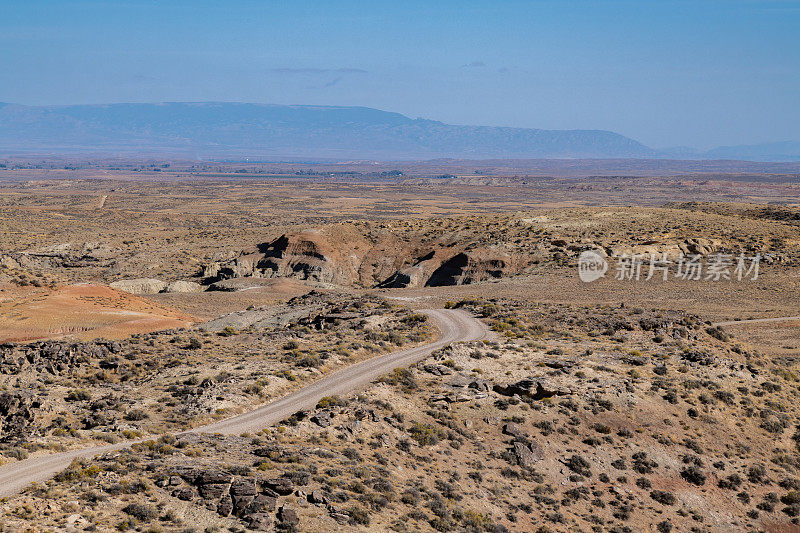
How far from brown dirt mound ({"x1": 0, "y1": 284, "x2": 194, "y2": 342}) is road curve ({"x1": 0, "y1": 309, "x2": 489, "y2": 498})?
658 inches

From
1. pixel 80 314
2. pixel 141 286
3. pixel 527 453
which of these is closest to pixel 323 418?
pixel 527 453

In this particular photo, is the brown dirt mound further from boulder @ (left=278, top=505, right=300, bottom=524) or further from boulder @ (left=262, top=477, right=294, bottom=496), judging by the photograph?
boulder @ (left=278, top=505, right=300, bottom=524)

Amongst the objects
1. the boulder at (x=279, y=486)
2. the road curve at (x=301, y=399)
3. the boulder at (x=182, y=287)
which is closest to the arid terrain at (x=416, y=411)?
the boulder at (x=279, y=486)

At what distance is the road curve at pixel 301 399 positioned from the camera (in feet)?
60.7

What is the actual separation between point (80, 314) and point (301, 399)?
986 inches

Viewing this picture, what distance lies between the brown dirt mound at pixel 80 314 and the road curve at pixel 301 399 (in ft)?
54.8

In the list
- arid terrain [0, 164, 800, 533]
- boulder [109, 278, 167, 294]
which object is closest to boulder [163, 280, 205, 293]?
boulder [109, 278, 167, 294]

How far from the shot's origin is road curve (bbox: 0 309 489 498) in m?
18.5

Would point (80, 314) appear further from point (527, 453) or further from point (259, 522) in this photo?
point (259, 522)

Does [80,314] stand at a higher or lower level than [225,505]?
lower

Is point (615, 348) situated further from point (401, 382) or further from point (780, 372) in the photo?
point (401, 382)

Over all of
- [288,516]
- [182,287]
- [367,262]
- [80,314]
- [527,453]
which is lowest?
[182,287]

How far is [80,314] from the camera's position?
146 feet

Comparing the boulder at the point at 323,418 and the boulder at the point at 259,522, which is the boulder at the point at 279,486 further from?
A: the boulder at the point at 323,418
